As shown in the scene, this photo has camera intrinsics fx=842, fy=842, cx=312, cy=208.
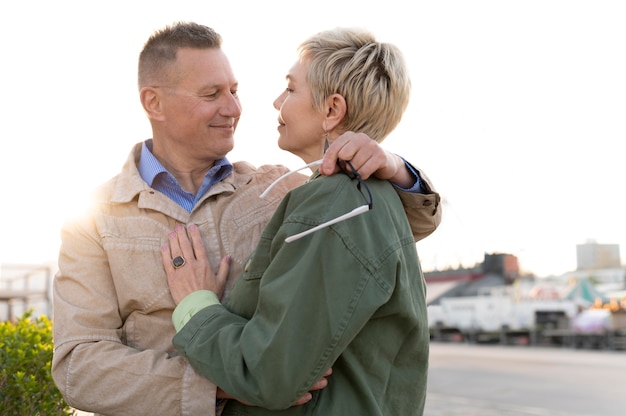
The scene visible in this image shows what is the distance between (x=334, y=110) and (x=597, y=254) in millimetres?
80182

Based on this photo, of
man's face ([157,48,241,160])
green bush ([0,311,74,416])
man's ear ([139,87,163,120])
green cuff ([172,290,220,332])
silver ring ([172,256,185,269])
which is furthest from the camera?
green bush ([0,311,74,416])

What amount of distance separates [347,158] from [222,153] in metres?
0.96

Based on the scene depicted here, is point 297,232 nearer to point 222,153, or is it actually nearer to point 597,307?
point 222,153

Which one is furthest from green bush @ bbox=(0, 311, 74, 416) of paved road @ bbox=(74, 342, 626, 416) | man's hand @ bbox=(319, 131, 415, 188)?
paved road @ bbox=(74, 342, 626, 416)

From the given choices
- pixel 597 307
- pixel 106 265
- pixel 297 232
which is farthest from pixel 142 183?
pixel 597 307

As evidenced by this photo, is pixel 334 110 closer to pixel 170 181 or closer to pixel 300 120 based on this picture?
pixel 300 120

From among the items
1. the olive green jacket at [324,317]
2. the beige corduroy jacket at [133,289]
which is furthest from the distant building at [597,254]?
the olive green jacket at [324,317]

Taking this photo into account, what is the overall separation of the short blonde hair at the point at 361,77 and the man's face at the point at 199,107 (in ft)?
2.03

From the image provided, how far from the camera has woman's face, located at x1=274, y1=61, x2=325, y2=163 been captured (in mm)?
2461

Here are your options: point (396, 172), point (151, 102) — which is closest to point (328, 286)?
point (396, 172)

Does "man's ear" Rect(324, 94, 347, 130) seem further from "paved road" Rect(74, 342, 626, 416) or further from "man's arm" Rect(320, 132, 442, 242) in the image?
"paved road" Rect(74, 342, 626, 416)

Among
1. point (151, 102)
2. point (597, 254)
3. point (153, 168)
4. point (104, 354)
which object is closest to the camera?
point (104, 354)

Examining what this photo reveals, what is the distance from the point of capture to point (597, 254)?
78000 millimetres

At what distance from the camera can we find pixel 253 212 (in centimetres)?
282
